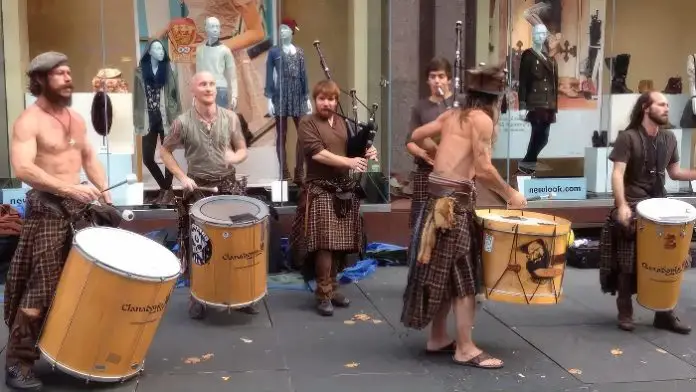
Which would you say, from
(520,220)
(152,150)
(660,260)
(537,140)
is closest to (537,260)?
(520,220)

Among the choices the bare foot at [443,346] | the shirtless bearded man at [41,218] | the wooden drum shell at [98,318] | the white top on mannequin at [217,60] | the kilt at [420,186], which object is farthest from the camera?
the white top on mannequin at [217,60]

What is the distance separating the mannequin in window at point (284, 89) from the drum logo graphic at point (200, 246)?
9.63 ft

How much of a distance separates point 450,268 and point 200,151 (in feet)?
7.27

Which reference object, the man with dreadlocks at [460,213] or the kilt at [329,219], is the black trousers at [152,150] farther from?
the man with dreadlocks at [460,213]

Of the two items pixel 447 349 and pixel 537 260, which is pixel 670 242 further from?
pixel 447 349

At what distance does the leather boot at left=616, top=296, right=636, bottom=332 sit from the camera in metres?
5.88

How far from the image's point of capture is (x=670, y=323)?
5855mm

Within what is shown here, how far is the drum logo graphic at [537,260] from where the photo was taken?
4672 mm

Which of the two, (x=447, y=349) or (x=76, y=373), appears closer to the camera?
(x=76, y=373)

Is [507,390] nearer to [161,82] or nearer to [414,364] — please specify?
[414,364]

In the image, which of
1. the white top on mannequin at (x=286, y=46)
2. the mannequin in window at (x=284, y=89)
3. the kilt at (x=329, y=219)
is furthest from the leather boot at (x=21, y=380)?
the white top on mannequin at (x=286, y=46)

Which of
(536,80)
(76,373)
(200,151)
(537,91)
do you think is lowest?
(76,373)

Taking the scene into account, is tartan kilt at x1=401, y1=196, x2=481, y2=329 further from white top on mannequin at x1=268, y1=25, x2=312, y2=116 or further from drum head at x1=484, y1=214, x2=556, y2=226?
white top on mannequin at x1=268, y1=25, x2=312, y2=116

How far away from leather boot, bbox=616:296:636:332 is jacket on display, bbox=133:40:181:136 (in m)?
4.73
